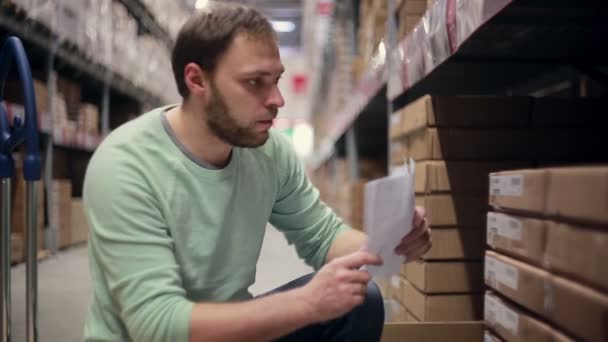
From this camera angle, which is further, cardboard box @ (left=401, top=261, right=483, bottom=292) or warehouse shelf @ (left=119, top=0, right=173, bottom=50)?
warehouse shelf @ (left=119, top=0, right=173, bottom=50)

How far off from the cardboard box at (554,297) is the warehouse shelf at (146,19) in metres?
5.25

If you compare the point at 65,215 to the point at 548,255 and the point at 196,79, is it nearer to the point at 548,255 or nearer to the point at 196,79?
the point at 196,79

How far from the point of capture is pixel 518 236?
1.05 metres

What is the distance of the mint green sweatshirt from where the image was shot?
3.18 ft

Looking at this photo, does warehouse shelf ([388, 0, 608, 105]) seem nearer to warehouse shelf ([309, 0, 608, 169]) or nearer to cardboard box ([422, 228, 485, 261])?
warehouse shelf ([309, 0, 608, 169])

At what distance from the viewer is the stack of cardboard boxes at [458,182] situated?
1.71 m

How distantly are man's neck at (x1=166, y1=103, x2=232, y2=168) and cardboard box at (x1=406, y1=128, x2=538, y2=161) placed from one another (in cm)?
77

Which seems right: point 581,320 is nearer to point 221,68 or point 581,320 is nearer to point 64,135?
point 221,68

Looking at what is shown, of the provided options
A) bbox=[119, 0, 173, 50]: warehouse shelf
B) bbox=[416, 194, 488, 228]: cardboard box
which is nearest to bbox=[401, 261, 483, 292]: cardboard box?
bbox=[416, 194, 488, 228]: cardboard box

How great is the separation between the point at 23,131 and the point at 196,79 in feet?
1.51

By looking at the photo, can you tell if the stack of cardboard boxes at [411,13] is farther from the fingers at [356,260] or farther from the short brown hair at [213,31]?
the fingers at [356,260]

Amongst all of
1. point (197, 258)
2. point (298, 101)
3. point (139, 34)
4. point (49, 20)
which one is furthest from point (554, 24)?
point (298, 101)

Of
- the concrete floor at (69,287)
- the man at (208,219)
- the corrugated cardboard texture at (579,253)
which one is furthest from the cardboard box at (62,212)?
the corrugated cardboard texture at (579,253)

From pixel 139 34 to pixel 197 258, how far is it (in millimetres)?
6112
